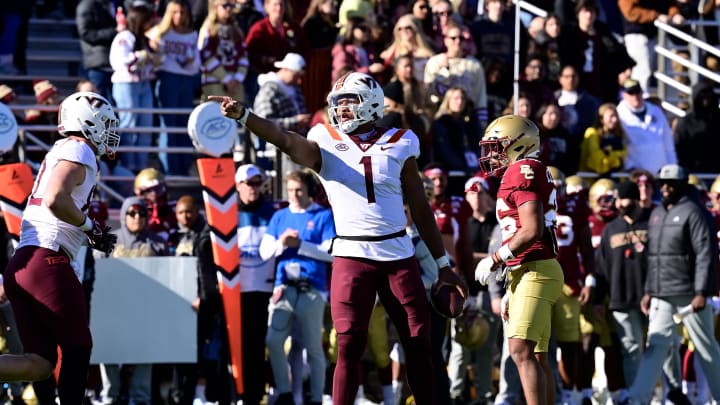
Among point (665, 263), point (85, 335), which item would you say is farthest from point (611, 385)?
point (85, 335)

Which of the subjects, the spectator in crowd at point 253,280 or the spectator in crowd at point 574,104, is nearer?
the spectator in crowd at point 253,280

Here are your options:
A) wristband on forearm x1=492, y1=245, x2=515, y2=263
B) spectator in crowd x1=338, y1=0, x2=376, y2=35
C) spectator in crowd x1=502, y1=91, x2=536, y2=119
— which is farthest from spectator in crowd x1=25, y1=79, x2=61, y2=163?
wristband on forearm x1=492, y1=245, x2=515, y2=263

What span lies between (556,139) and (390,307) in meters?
5.81

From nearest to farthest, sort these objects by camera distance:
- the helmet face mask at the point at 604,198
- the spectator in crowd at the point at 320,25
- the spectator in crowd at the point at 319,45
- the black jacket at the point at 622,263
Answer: the black jacket at the point at 622,263 → the helmet face mask at the point at 604,198 → the spectator in crowd at the point at 319,45 → the spectator in crowd at the point at 320,25

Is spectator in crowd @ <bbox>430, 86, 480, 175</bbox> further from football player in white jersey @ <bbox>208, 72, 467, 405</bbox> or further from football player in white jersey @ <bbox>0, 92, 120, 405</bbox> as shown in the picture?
football player in white jersey @ <bbox>0, 92, 120, 405</bbox>

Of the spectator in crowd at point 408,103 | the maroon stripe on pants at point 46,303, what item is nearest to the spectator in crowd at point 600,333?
the spectator in crowd at point 408,103

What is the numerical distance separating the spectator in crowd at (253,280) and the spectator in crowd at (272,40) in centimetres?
232

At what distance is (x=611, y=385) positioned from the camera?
1335 centimetres

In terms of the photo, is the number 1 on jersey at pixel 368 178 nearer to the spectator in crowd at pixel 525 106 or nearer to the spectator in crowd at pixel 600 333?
the spectator in crowd at pixel 600 333

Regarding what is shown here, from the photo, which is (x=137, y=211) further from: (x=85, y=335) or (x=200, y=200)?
(x=85, y=335)

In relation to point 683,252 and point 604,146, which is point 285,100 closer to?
point 604,146

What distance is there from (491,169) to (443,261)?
68cm

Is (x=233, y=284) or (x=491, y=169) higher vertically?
(x=491, y=169)

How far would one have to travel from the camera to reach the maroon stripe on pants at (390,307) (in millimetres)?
8805
